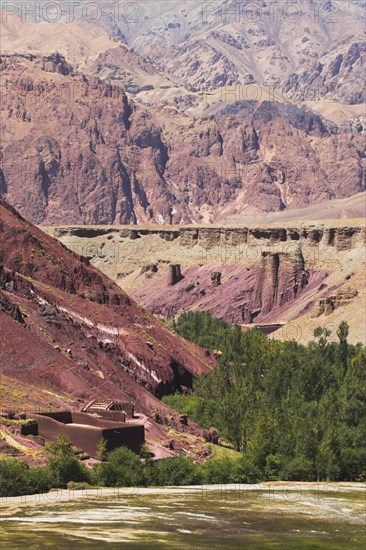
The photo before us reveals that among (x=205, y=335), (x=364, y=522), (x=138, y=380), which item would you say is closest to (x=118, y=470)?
(x=364, y=522)

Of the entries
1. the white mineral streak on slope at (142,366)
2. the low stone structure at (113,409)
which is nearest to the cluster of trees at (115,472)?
the low stone structure at (113,409)

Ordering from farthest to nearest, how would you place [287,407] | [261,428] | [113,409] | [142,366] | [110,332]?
[110,332], [142,366], [287,407], [261,428], [113,409]

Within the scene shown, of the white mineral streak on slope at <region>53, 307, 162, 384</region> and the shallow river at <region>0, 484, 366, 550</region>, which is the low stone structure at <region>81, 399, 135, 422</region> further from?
the white mineral streak on slope at <region>53, 307, 162, 384</region>

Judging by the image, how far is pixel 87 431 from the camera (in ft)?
278

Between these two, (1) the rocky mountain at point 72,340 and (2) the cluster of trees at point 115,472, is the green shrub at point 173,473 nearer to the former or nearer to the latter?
(2) the cluster of trees at point 115,472

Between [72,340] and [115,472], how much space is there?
26458mm

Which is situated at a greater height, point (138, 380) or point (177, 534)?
point (138, 380)

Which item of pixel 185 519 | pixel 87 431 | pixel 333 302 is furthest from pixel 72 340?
pixel 333 302

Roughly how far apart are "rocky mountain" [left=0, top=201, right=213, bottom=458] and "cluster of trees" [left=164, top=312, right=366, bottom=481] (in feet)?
12.5

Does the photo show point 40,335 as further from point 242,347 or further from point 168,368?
point 242,347

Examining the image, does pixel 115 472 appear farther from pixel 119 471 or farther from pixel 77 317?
pixel 77 317

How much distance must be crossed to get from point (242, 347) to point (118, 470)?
61.6 metres

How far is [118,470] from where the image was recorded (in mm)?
79938

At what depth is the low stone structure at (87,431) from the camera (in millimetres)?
84500
